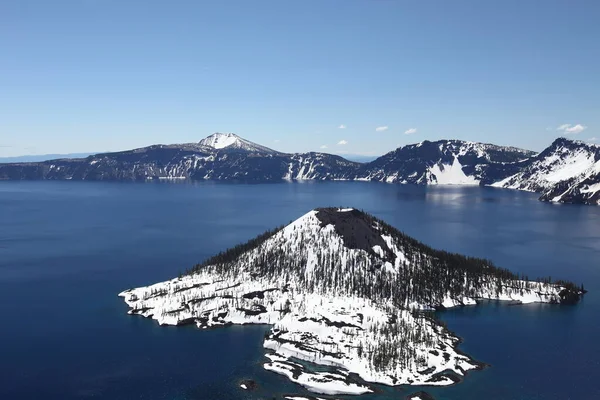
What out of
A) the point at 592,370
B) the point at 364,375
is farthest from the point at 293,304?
the point at 592,370

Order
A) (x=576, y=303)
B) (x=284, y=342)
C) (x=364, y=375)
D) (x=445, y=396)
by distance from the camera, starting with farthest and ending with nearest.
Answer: (x=576, y=303) < (x=284, y=342) < (x=364, y=375) < (x=445, y=396)

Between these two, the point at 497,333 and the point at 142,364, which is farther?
the point at 497,333

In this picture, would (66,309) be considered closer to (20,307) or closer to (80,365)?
(20,307)

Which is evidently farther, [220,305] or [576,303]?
[576,303]

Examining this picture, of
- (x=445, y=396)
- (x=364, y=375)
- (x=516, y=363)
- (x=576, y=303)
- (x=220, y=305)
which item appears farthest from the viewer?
(x=576, y=303)

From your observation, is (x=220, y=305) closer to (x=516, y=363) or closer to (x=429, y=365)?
(x=429, y=365)

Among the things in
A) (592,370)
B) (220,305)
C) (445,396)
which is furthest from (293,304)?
(592,370)

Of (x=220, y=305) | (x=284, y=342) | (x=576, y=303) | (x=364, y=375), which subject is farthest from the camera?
(x=576, y=303)

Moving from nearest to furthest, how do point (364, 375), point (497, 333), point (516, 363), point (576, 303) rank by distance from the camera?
point (364, 375) → point (516, 363) → point (497, 333) → point (576, 303)
